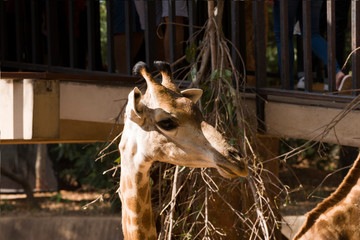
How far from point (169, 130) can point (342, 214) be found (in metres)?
1.03

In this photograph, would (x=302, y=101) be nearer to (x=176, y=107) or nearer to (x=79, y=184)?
(x=176, y=107)

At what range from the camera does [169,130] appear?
13.3 feet

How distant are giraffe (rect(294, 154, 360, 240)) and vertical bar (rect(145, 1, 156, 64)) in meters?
3.00

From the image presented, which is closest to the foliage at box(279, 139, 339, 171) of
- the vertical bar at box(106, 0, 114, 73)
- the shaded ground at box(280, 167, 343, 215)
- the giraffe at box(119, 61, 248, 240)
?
the shaded ground at box(280, 167, 343, 215)

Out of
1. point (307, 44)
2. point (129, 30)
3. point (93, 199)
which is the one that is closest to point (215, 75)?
point (307, 44)

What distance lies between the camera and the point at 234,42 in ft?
20.0

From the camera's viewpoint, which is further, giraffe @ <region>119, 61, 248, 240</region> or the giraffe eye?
the giraffe eye

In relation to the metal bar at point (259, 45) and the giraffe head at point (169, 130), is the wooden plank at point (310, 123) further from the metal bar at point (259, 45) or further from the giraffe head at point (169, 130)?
the giraffe head at point (169, 130)

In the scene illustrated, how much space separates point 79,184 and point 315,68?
7.31 m

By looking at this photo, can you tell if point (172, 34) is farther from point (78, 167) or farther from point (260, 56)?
point (78, 167)

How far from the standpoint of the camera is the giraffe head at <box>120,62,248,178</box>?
396 cm

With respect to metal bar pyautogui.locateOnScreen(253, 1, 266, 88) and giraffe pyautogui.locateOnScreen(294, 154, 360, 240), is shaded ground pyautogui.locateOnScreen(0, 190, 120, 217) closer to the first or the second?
metal bar pyautogui.locateOnScreen(253, 1, 266, 88)

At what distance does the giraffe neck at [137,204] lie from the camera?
4309mm

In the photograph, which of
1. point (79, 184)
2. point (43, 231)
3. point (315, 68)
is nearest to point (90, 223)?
point (43, 231)
